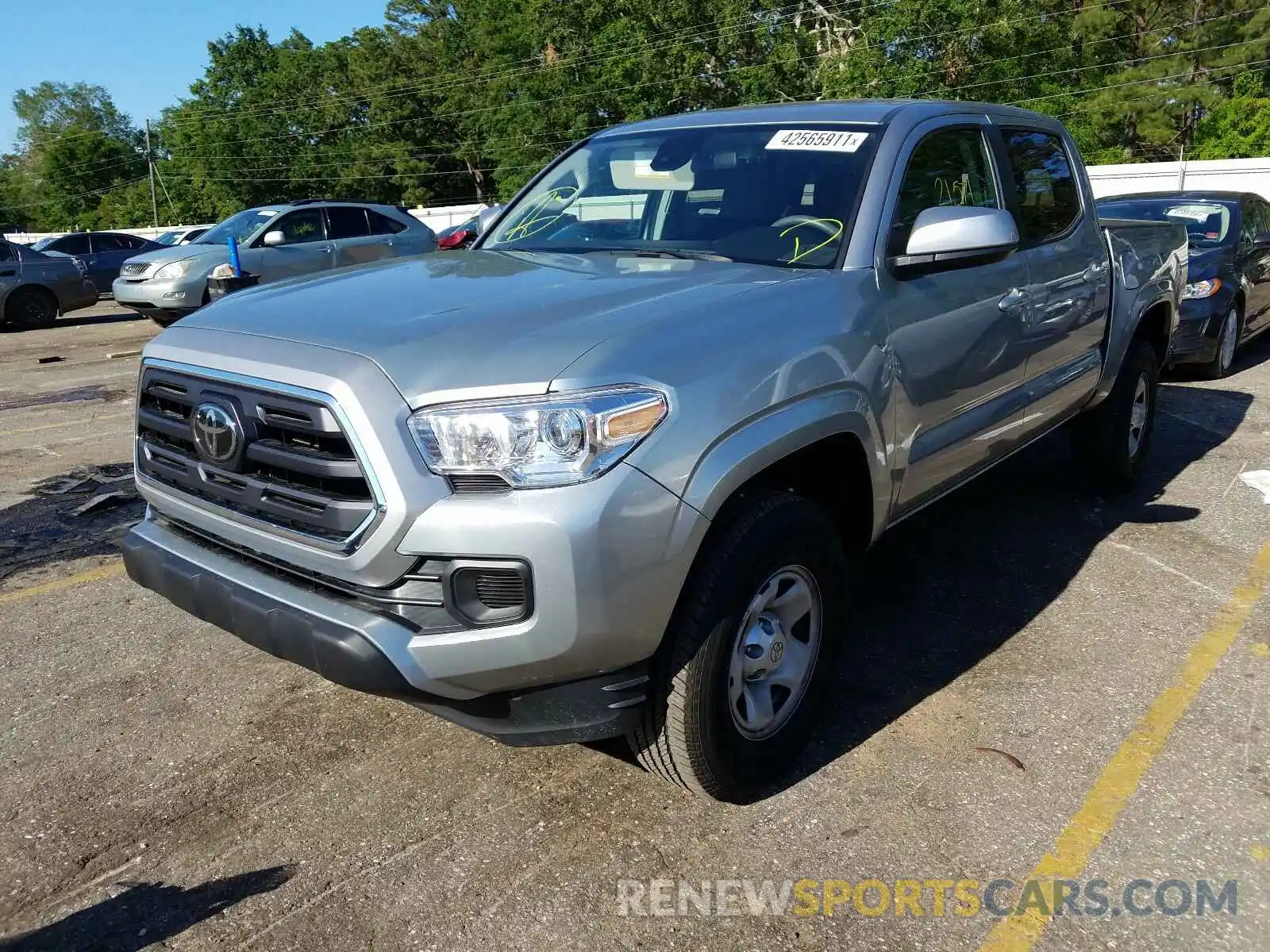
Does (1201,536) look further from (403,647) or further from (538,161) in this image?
(538,161)

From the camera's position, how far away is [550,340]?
2518 millimetres

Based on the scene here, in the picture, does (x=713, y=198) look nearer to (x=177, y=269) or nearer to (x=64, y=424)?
(x=64, y=424)

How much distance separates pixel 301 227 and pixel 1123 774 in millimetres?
13093

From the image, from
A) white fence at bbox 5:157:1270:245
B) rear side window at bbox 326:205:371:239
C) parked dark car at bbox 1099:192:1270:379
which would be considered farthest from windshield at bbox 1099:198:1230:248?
white fence at bbox 5:157:1270:245

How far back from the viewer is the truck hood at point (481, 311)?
8.01 feet

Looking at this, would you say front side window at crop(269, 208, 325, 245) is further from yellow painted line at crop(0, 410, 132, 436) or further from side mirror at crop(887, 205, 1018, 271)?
side mirror at crop(887, 205, 1018, 271)

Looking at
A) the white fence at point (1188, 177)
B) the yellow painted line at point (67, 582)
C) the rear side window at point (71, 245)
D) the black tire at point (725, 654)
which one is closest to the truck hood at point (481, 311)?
the black tire at point (725, 654)

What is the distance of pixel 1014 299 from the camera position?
398 centimetres

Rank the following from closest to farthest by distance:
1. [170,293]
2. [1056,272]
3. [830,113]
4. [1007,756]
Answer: [1007,756] < [830,113] < [1056,272] < [170,293]

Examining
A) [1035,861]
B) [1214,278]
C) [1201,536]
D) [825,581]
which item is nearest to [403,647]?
[825,581]

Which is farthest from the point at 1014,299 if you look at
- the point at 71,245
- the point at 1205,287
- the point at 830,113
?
the point at 71,245

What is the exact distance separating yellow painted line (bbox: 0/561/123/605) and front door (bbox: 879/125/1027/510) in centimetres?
353

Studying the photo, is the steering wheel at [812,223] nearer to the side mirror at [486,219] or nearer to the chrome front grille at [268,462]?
the side mirror at [486,219]

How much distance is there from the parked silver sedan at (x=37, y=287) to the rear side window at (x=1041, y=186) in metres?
16.4
